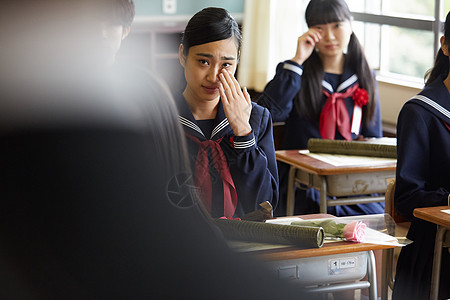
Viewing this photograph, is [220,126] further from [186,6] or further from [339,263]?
[186,6]

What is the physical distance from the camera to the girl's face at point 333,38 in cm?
263

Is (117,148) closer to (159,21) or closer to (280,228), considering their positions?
(159,21)

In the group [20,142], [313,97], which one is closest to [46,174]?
[20,142]

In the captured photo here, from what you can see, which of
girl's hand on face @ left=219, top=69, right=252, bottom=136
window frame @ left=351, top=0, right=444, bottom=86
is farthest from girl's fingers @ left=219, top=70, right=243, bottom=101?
window frame @ left=351, top=0, right=444, bottom=86

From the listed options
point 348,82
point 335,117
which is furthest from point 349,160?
point 348,82

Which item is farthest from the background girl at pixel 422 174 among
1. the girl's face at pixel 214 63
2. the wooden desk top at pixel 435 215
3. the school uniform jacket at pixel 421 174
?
the girl's face at pixel 214 63

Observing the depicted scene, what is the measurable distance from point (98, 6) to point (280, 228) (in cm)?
97

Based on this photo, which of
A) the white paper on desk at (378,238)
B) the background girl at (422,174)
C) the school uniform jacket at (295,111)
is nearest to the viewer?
the white paper on desk at (378,238)

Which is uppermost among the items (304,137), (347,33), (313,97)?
(347,33)

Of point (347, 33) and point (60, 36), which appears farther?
point (347, 33)

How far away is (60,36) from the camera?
15cm

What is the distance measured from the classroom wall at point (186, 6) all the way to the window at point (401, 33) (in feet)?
9.86

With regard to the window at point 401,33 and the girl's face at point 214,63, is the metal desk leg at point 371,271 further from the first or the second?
the window at point 401,33

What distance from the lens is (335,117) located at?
103 inches
